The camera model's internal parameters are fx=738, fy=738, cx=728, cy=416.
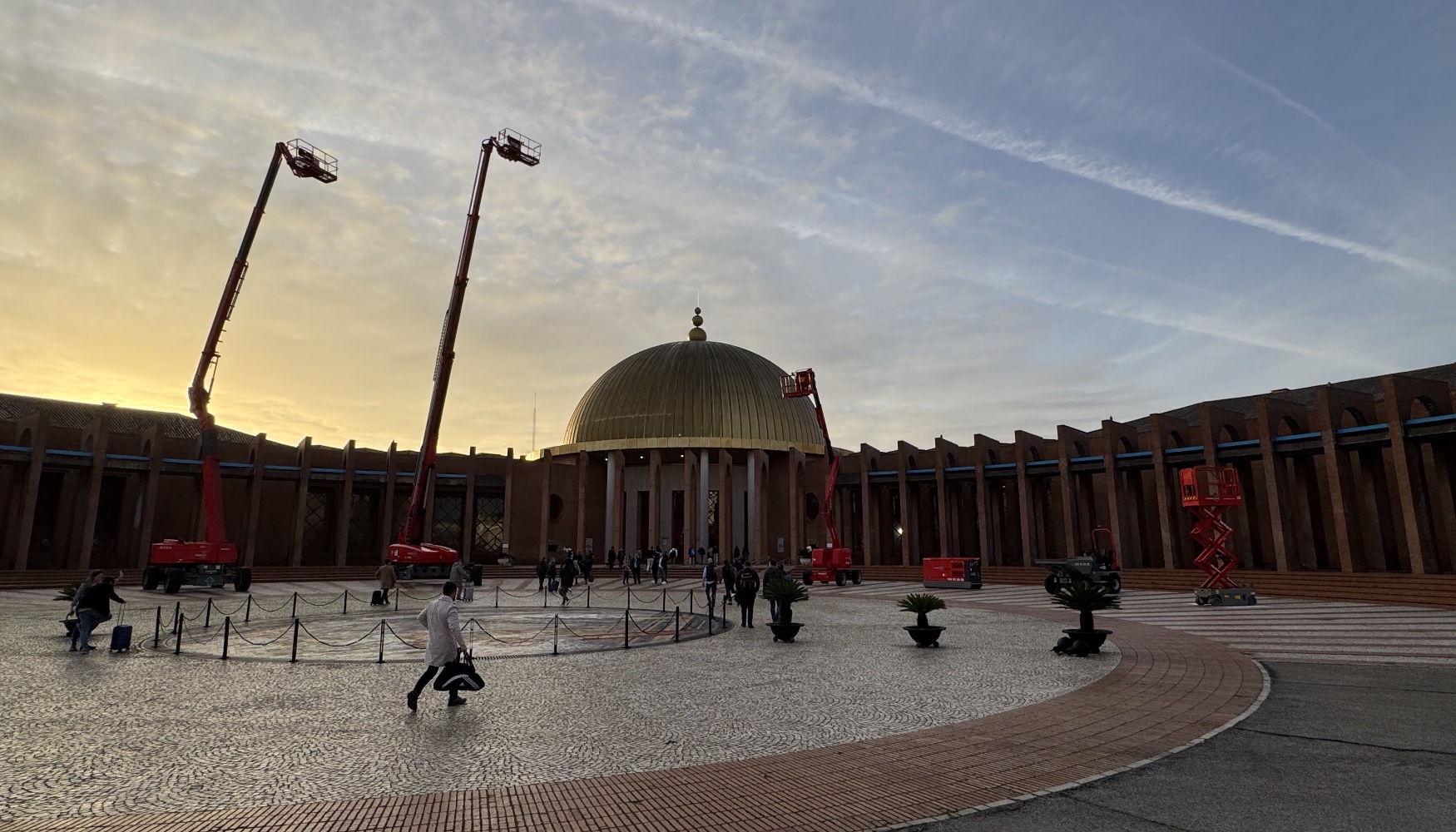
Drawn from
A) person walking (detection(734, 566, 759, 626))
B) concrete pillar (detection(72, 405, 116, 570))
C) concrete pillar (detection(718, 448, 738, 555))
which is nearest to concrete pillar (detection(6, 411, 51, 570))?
concrete pillar (detection(72, 405, 116, 570))

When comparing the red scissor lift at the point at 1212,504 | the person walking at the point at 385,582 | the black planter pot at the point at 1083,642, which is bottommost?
the black planter pot at the point at 1083,642

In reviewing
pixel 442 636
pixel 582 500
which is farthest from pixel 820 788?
pixel 582 500

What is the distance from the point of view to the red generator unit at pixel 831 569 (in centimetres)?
3306

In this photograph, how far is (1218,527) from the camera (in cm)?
2428

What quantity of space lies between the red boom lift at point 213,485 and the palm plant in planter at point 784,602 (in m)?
23.6

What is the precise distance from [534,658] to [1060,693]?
813 centimetres

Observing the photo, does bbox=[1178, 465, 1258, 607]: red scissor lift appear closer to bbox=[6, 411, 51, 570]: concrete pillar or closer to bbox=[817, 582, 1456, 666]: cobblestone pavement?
bbox=[817, 582, 1456, 666]: cobblestone pavement

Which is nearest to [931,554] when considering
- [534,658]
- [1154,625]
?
[1154,625]

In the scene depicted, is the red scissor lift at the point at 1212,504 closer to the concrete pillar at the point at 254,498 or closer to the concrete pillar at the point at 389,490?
the concrete pillar at the point at 389,490

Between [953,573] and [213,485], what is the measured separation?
29959mm

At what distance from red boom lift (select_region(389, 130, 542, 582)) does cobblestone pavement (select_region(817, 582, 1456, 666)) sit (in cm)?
1862

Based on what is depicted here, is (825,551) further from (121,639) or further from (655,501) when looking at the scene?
(121,639)

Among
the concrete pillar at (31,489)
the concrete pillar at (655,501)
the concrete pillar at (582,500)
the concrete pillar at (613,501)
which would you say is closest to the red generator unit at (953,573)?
the concrete pillar at (655,501)

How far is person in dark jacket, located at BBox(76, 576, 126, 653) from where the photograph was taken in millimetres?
13359
